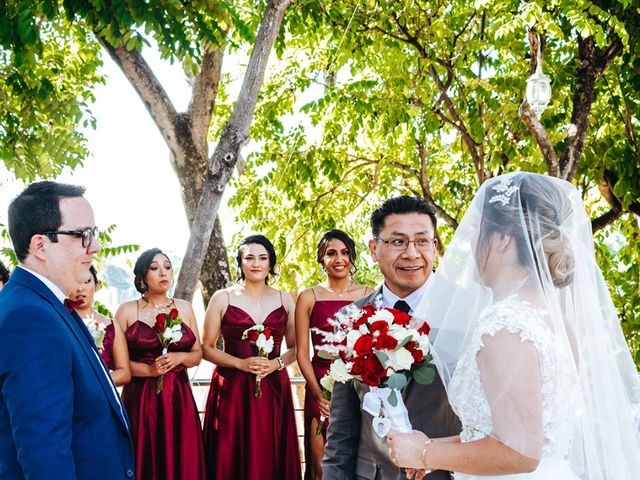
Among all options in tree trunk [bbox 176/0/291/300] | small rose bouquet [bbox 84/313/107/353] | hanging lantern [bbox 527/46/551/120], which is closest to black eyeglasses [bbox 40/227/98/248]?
small rose bouquet [bbox 84/313/107/353]

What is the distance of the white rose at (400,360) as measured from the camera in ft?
9.07

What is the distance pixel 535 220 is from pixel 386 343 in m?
0.79

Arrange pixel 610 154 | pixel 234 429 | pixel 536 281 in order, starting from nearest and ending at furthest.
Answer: pixel 536 281, pixel 234 429, pixel 610 154

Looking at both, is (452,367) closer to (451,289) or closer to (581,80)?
(451,289)

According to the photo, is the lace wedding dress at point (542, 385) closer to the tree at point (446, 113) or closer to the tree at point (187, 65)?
the tree at point (187, 65)

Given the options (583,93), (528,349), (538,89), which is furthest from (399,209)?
(583,93)

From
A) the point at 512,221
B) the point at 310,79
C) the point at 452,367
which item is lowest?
the point at 452,367

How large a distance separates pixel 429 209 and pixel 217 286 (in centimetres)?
407

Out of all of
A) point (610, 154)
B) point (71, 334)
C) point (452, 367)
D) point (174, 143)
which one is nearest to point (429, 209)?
point (452, 367)

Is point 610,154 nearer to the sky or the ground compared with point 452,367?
nearer to the sky

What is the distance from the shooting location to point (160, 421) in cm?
559

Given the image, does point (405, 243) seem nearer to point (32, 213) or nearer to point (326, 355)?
point (326, 355)

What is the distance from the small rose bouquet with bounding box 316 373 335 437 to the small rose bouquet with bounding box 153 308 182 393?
118cm

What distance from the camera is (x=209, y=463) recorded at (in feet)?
19.1
